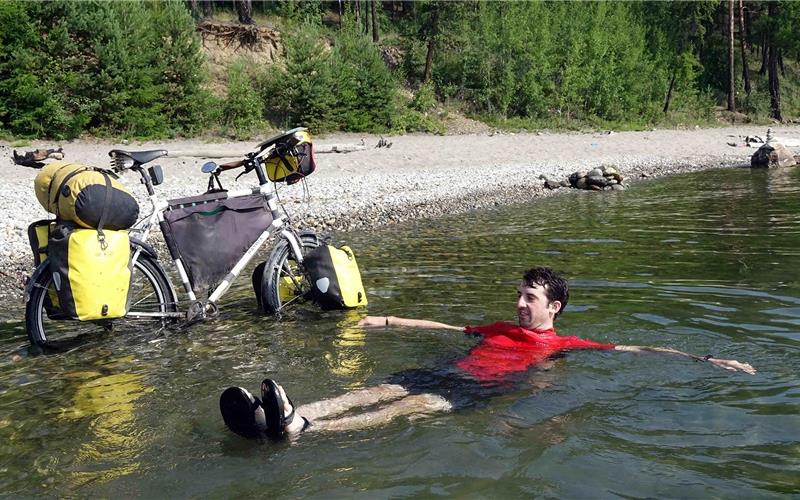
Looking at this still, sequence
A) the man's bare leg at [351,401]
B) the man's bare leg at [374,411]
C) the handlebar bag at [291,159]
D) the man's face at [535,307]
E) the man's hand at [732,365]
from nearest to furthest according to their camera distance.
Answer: the man's bare leg at [374,411] → the man's bare leg at [351,401] → the man's hand at [732,365] → the man's face at [535,307] → the handlebar bag at [291,159]

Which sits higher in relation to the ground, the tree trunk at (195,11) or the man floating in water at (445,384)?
the tree trunk at (195,11)

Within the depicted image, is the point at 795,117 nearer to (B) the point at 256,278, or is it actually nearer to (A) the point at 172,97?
(A) the point at 172,97

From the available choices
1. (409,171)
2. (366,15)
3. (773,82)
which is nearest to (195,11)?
(366,15)

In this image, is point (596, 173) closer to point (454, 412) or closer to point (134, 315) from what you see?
point (134, 315)

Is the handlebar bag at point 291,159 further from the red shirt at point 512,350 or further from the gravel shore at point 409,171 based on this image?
the red shirt at point 512,350

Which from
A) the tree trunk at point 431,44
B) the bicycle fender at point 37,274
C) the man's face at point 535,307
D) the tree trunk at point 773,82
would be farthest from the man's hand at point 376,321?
the tree trunk at point 773,82

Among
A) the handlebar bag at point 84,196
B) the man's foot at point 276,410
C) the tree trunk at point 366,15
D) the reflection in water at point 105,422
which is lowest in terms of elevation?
the reflection in water at point 105,422

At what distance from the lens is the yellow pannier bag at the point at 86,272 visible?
223 inches

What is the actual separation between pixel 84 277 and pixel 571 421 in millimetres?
3725

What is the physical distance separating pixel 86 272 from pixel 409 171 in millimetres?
14747

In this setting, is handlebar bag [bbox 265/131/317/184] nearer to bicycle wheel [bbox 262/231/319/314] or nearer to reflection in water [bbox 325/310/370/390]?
bicycle wheel [bbox 262/231/319/314]

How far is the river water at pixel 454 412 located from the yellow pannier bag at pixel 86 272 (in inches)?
18.5

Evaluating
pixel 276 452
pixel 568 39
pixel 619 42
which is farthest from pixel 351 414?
pixel 619 42

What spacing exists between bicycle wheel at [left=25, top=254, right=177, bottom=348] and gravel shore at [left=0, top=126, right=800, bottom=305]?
122 centimetres
